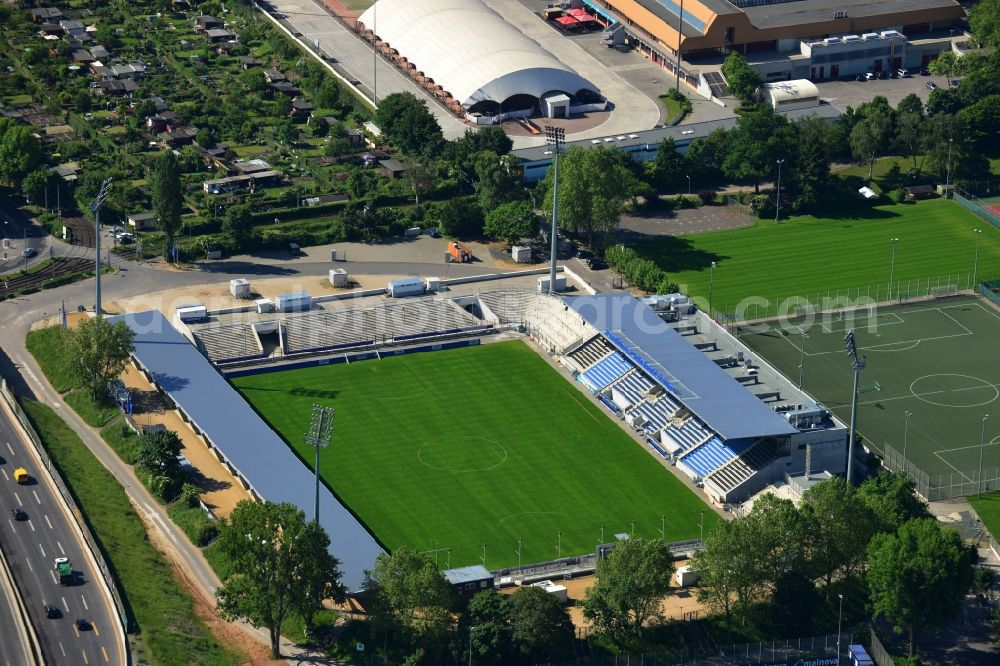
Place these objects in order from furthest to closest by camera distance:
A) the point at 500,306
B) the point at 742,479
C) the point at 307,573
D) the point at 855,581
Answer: the point at 500,306 < the point at 742,479 < the point at 855,581 < the point at 307,573

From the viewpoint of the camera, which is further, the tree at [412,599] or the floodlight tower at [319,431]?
the floodlight tower at [319,431]

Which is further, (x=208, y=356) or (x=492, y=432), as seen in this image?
(x=208, y=356)

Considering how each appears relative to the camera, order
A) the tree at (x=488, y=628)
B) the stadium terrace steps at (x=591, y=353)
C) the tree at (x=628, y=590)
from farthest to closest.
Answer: the stadium terrace steps at (x=591, y=353) < the tree at (x=628, y=590) < the tree at (x=488, y=628)

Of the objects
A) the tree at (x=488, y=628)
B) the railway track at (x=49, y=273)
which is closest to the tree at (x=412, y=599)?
the tree at (x=488, y=628)

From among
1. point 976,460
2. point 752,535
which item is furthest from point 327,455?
point 976,460

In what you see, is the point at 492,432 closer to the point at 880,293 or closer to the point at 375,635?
the point at 375,635

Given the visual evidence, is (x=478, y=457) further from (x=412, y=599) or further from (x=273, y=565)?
(x=273, y=565)

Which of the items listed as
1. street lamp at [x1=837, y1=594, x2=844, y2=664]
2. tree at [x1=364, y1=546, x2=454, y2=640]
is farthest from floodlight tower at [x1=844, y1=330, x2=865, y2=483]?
tree at [x1=364, y1=546, x2=454, y2=640]

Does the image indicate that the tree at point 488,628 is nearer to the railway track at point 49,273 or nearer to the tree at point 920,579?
the tree at point 920,579
